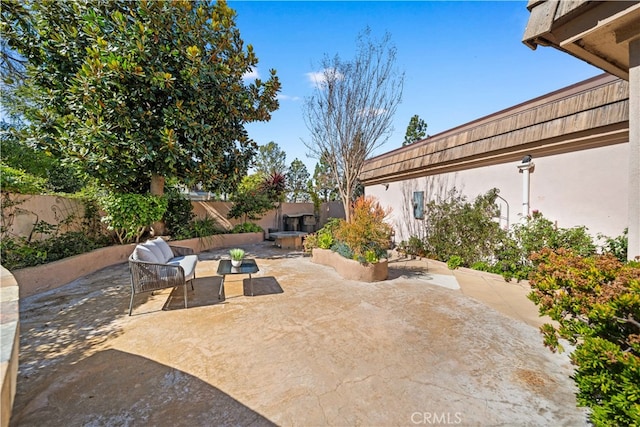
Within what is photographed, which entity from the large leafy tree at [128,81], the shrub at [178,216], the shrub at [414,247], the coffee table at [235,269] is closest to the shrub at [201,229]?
the shrub at [178,216]

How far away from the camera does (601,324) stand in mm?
1928

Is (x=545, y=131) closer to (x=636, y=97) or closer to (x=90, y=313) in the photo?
(x=636, y=97)

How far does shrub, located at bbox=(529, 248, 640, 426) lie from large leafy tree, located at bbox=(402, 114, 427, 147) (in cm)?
1961

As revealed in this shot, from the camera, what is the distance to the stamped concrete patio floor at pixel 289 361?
212cm

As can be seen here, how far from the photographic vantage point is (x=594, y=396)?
198cm

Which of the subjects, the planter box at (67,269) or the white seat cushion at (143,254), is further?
the planter box at (67,269)

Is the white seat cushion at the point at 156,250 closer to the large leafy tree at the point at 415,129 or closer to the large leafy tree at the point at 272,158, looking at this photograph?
the large leafy tree at the point at 415,129

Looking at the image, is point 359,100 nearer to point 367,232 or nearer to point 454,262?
point 367,232

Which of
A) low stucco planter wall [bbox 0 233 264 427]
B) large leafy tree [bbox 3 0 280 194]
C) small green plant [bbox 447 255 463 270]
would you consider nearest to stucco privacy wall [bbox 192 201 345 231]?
low stucco planter wall [bbox 0 233 264 427]

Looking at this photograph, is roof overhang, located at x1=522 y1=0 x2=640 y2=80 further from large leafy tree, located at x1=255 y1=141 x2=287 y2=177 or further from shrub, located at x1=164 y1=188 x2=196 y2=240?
large leafy tree, located at x1=255 y1=141 x2=287 y2=177

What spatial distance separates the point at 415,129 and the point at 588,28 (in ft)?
63.7

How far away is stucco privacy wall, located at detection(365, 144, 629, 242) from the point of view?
4.39 m

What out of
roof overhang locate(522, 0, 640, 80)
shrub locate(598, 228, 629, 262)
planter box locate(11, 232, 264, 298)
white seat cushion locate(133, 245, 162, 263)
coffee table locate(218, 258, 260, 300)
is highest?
roof overhang locate(522, 0, 640, 80)

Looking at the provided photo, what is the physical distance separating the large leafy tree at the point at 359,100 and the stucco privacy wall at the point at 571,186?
2.66 metres
